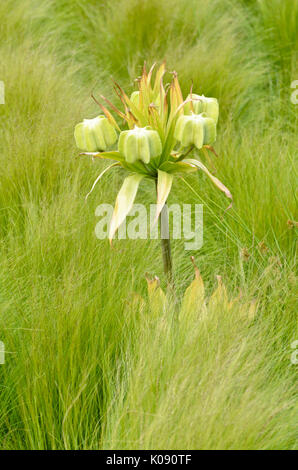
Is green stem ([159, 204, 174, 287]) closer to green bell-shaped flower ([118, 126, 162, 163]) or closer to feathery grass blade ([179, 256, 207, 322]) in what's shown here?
feathery grass blade ([179, 256, 207, 322])

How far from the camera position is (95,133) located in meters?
1.25

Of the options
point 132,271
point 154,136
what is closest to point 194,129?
point 154,136

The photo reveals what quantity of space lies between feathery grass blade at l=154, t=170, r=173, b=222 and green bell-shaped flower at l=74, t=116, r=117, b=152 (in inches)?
5.6

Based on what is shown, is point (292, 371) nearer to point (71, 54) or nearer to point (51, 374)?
point (51, 374)

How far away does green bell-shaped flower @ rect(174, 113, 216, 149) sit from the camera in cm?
119

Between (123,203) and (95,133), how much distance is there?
0.58ft

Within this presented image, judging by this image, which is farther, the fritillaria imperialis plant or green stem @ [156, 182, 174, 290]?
green stem @ [156, 182, 174, 290]

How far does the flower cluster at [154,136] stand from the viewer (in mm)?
1182

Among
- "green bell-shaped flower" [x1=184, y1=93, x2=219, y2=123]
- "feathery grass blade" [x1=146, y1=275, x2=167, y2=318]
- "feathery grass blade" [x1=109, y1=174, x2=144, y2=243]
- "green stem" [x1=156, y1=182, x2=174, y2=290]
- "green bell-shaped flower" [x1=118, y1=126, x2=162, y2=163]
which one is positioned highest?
"green bell-shaped flower" [x1=184, y1=93, x2=219, y2=123]

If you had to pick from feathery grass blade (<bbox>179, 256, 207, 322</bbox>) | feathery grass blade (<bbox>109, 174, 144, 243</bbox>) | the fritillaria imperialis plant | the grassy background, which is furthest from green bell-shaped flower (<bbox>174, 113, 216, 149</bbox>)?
the grassy background

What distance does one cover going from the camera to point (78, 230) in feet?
5.74

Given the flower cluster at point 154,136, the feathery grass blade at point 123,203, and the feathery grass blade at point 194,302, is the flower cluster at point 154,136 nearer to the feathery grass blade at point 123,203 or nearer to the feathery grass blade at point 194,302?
the feathery grass blade at point 123,203

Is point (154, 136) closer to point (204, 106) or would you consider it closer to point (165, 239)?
point (204, 106)
